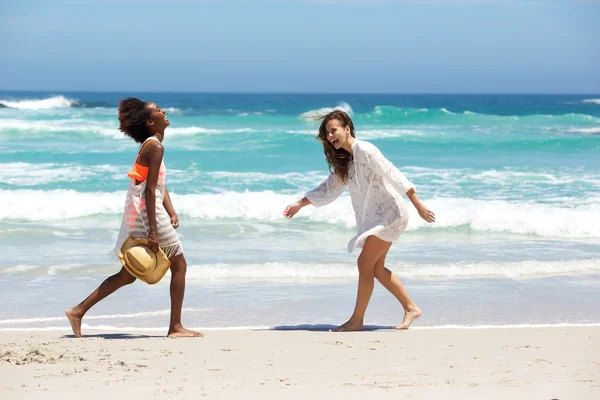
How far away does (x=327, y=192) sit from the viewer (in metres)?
5.39

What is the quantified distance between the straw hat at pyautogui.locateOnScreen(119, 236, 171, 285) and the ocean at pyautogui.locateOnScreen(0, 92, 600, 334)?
92cm

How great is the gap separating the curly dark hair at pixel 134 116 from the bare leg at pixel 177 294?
0.83 metres

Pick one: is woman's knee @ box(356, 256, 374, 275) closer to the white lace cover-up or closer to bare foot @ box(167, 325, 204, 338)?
the white lace cover-up

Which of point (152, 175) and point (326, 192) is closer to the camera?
point (152, 175)

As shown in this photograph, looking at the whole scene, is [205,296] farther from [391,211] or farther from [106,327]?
[391,211]

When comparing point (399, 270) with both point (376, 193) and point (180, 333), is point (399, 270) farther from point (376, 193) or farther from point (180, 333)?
point (180, 333)

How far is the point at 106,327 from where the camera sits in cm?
550

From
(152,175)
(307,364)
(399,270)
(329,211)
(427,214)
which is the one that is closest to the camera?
(307,364)

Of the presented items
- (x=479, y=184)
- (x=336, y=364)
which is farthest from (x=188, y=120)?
(x=336, y=364)

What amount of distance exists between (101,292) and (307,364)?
158 cm

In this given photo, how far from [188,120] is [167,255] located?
32.1 m

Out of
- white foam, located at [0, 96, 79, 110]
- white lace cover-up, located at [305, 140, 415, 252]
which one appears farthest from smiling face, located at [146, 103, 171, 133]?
white foam, located at [0, 96, 79, 110]

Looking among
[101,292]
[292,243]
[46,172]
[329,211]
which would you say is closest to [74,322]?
[101,292]

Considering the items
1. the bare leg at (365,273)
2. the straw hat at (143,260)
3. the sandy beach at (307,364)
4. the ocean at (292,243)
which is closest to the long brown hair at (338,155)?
the ocean at (292,243)
